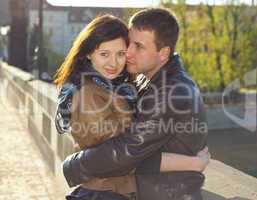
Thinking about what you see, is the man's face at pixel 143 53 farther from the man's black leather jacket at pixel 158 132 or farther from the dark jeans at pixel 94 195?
the dark jeans at pixel 94 195

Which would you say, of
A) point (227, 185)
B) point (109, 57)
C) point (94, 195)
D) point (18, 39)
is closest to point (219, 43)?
point (18, 39)

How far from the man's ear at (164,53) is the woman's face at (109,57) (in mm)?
227

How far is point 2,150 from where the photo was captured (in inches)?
372

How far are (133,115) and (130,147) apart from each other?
0.20 meters

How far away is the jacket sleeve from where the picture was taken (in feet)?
7.36

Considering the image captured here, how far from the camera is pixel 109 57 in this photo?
2535mm

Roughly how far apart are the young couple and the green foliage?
21.8 m

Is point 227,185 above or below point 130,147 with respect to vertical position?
below

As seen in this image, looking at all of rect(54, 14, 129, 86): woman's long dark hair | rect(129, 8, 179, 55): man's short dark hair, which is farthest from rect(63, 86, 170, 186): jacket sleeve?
rect(54, 14, 129, 86): woman's long dark hair

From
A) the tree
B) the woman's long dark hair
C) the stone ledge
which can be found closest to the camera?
the woman's long dark hair

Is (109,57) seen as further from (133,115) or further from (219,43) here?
(219,43)

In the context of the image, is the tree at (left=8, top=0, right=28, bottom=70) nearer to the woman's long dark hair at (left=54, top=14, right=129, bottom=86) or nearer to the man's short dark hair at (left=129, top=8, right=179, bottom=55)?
the woman's long dark hair at (left=54, top=14, right=129, bottom=86)

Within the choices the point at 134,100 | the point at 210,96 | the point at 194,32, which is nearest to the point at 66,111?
the point at 134,100

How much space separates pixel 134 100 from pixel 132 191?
433 millimetres
